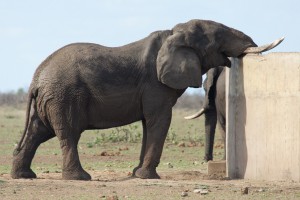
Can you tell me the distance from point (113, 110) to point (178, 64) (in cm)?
109

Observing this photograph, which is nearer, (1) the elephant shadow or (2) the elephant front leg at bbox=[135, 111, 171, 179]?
(1) the elephant shadow

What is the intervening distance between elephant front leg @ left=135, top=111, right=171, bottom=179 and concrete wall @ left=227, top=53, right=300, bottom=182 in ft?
3.16

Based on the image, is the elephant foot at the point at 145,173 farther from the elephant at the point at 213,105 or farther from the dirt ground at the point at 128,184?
the elephant at the point at 213,105

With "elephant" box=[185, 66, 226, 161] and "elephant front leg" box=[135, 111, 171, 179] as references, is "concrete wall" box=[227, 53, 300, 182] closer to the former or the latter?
"elephant front leg" box=[135, 111, 171, 179]

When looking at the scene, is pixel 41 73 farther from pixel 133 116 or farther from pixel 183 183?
pixel 183 183

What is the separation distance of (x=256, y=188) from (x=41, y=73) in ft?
11.1

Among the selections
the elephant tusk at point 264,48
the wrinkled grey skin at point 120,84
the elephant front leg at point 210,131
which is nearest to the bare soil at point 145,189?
the wrinkled grey skin at point 120,84

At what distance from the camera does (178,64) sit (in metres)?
14.3

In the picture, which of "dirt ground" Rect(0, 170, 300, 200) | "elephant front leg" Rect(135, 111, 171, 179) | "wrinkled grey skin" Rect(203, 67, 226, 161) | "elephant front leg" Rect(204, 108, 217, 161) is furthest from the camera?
"wrinkled grey skin" Rect(203, 67, 226, 161)

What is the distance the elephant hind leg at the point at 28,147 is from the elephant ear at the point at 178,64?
5.94 ft

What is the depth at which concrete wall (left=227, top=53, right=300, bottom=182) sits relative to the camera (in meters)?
13.4

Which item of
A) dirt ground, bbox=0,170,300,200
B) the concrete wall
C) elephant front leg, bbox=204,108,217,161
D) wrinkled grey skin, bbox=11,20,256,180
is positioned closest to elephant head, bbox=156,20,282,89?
wrinkled grey skin, bbox=11,20,256,180

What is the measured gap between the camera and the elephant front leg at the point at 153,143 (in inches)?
563

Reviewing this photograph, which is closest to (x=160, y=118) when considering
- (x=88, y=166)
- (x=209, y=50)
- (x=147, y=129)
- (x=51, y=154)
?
(x=147, y=129)
